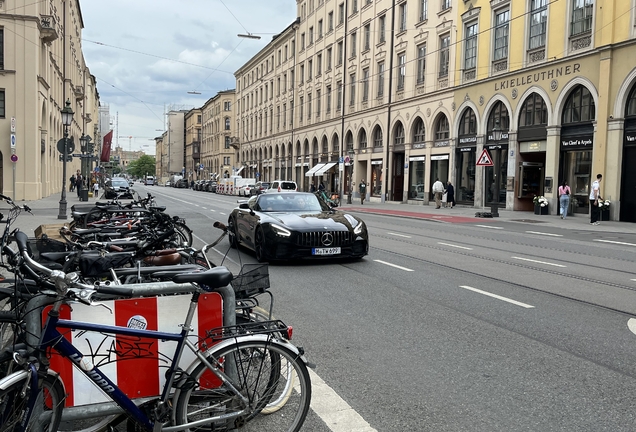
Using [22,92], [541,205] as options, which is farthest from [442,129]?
[22,92]

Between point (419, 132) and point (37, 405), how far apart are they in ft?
124

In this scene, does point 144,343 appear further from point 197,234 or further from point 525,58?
point 525,58

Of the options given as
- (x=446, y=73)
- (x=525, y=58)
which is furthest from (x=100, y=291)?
(x=446, y=73)

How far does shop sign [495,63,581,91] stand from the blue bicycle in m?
26.5

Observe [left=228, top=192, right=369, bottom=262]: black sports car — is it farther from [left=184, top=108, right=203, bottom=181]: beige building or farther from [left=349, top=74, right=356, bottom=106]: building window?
[left=184, top=108, right=203, bottom=181]: beige building

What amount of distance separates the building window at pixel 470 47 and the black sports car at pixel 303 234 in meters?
25.1

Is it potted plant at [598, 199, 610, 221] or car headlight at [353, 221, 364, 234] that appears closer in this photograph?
car headlight at [353, 221, 364, 234]

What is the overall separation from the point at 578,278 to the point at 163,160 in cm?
17705

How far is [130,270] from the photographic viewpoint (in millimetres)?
4000

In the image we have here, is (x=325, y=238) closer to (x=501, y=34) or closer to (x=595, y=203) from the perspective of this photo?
(x=595, y=203)

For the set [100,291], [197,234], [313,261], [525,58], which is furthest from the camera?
[525,58]

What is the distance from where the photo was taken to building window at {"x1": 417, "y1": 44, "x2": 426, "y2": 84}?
124ft

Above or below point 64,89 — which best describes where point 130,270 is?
below

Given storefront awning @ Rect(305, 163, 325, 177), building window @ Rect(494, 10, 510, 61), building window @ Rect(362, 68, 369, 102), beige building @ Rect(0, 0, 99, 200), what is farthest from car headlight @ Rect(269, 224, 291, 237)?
storefront awning @ Rect(305, 163, 325, 177)
